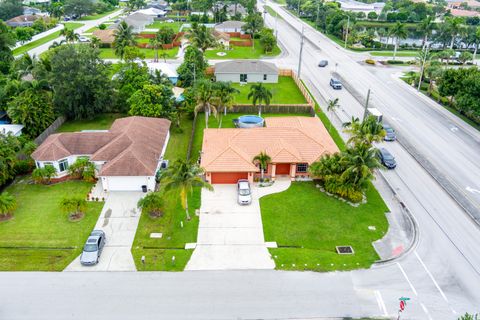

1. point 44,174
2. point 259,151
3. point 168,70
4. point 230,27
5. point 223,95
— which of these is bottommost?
point 44,174

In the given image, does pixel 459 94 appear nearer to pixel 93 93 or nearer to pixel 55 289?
pixel 93 93

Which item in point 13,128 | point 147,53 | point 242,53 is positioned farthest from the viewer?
point 242,53

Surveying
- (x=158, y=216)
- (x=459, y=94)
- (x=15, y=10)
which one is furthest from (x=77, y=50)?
(x=15, y=10)

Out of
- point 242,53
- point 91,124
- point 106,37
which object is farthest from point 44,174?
point 106,37

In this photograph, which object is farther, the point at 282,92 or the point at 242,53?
the point at 242,53

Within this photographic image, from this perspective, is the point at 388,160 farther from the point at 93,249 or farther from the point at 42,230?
the point at 42,230

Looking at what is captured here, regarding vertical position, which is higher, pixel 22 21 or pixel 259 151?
pixel 22 21
